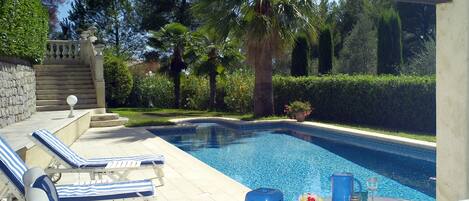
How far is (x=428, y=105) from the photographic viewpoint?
13.3 meters

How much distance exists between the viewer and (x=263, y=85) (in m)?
17.3

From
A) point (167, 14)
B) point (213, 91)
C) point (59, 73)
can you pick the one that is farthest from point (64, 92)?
point (167, 14)

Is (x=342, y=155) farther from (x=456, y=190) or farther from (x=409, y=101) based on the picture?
(x=456, y=190)

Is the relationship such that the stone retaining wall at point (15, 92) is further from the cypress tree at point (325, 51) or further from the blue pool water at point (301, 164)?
the cypress tree at point (325, 51)

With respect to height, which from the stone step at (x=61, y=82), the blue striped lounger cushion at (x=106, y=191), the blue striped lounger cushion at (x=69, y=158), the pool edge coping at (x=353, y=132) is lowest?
the pool edge coping at (x=353, y=132)

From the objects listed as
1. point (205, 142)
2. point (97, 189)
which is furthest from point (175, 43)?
point (97, 189)

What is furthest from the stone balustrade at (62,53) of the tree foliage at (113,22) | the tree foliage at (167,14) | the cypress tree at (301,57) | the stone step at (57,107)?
the tree foliage at (113,22)

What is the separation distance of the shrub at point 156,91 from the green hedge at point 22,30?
14.5 m

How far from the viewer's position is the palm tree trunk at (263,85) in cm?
1697

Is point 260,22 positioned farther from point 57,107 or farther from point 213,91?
point 213,91

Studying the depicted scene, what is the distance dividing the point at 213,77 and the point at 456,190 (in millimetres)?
19851

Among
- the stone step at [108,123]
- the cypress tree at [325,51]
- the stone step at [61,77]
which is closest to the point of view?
the stone step at [108,123]

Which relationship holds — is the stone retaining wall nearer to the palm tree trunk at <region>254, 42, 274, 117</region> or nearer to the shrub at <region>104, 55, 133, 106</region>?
the palm tree trunk at <region>254, 42, 274, 117</region>

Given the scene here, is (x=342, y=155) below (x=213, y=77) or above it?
below
